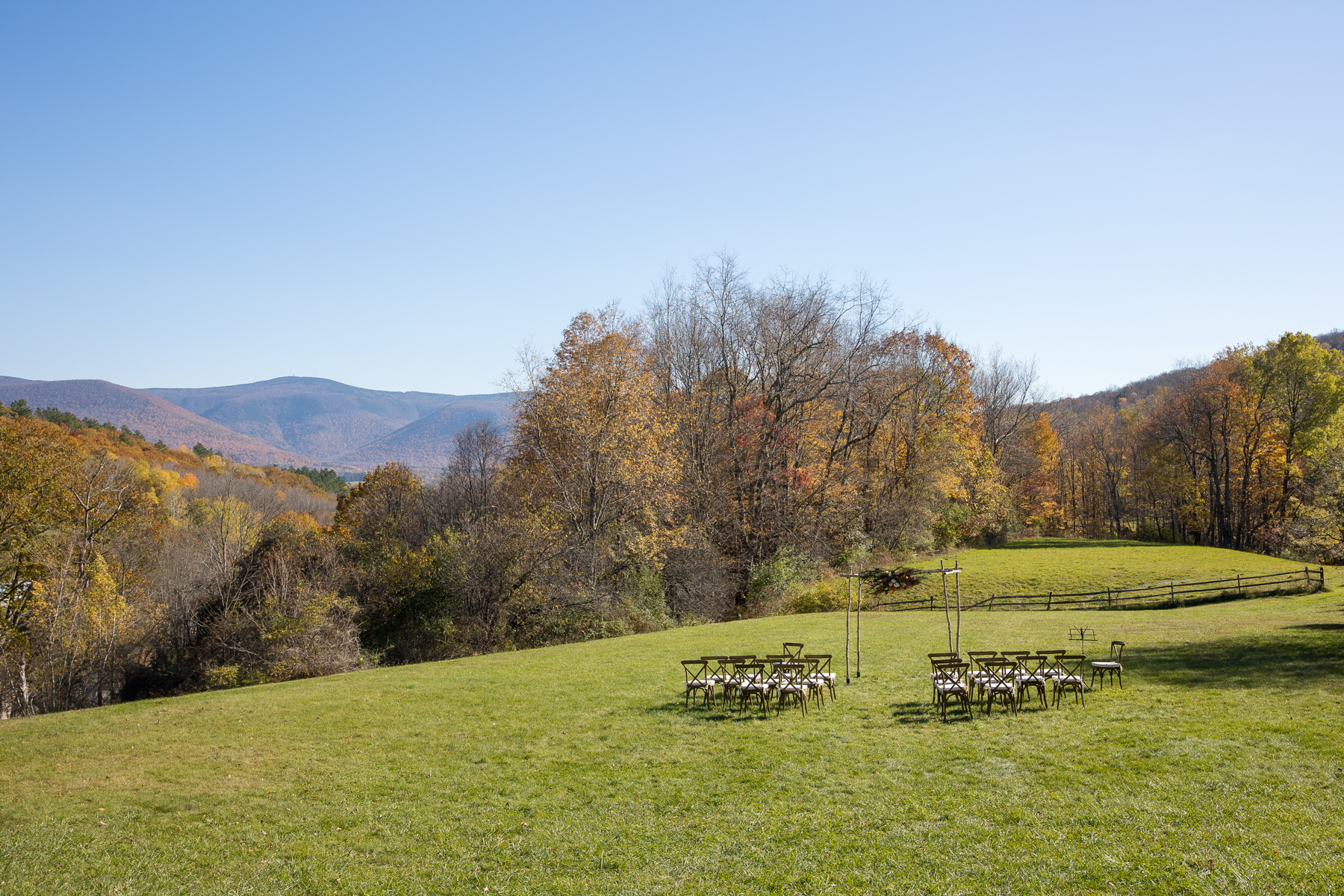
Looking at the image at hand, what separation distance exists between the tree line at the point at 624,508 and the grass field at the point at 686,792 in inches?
542

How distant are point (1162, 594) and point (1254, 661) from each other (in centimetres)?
1806

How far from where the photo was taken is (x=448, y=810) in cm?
952

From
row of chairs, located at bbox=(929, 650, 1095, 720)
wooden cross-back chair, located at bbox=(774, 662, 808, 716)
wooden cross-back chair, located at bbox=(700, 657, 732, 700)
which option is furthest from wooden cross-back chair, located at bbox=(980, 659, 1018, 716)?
wooden cross-back chair, located at bbox=(700, 657, 732, 700)

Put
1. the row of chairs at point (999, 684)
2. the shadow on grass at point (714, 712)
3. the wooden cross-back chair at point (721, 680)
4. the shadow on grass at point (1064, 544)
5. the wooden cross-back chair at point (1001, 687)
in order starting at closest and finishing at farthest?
the row of chairs at point (999, 684) → the wooden cross-back chair at point (1001, 687) → the shadow on grass at point (714, 712) → the wooden cross-back chair at point (721, 680) → the shadow on grass at point (1064, 544)

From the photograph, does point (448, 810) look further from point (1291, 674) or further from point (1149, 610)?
point (1149, 610)

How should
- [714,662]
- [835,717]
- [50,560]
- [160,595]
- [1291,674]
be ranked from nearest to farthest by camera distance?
1. [835,717]
2. [1291,674]
3. [714,662]
4. [50,560]
5. [160,595]

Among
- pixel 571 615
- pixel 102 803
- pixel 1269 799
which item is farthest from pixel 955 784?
pixel 571 615

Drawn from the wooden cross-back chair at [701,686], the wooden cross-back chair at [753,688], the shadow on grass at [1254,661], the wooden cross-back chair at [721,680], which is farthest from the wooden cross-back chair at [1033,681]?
the wooden cross-back chair at [701,686]

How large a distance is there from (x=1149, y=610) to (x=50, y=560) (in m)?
46.7

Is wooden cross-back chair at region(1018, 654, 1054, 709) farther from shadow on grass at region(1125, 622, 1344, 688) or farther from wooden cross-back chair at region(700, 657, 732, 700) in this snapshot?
wooden cross-back chair at region(700, 657, 732, 700)

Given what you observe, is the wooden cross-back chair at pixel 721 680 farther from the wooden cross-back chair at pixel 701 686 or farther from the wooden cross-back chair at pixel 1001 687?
the wooden cross-back chair at pixel 1001 687

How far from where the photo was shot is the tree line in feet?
96.1

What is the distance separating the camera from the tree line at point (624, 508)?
2930cm

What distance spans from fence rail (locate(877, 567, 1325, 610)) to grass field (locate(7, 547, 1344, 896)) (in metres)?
15.9
